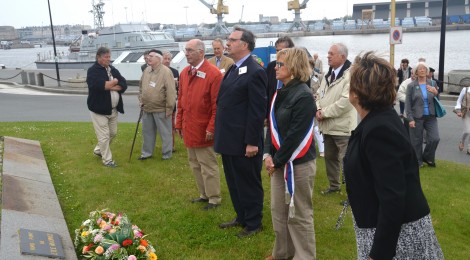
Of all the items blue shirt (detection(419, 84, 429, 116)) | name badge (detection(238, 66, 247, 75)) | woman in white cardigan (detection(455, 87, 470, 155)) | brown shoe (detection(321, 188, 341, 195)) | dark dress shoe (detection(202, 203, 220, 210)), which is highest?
name badge (detection(238, 66, 247, 75))

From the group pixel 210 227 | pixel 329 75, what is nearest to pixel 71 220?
pixel 210 227

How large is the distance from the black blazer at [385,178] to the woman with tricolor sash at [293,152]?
1.35 m

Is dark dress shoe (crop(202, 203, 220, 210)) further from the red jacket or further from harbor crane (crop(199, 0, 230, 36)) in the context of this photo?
harbor crane (crop(199, 0, 230, 36))

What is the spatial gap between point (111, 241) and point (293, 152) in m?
1.79

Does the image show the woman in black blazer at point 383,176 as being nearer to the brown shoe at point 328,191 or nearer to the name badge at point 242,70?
the name badge at point 242,70

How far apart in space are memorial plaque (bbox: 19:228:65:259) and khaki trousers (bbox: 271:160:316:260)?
1967 mm

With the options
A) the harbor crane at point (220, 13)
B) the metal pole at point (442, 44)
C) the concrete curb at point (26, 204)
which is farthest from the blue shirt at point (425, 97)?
the harbor crane at point (220, 13)

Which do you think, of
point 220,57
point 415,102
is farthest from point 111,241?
point 415,102

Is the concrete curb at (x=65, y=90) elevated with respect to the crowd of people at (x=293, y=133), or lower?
lower

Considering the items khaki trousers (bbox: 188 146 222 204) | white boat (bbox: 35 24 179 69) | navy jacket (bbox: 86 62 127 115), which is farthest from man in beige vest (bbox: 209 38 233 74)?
white boat (bbox: 35 24 179 69)

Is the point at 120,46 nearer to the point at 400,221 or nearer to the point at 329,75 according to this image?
the point at 329,75

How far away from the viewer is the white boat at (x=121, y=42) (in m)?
38.0

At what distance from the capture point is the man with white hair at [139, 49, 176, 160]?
312 inches

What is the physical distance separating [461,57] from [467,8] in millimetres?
82850
